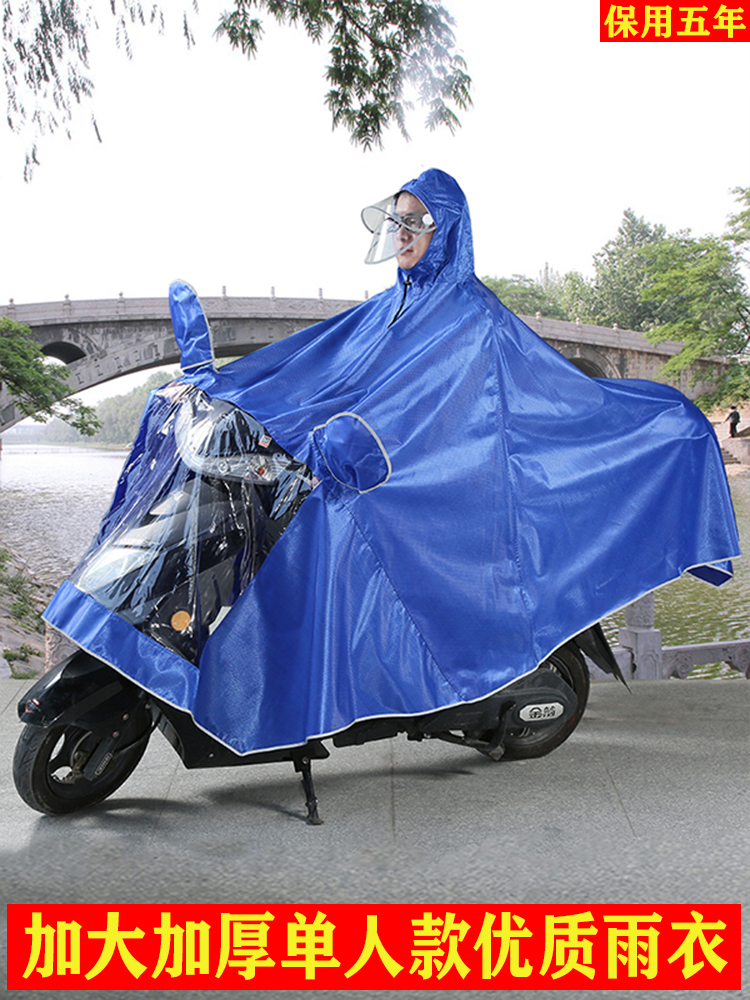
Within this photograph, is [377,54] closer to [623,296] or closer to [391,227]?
[391,227]

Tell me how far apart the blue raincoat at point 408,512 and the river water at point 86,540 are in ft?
9.59

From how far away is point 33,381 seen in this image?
10.8 metres

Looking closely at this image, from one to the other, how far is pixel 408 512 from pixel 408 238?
0.99 m

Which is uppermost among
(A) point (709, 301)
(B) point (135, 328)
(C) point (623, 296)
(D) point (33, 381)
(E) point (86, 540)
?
(C) point (623, 296)

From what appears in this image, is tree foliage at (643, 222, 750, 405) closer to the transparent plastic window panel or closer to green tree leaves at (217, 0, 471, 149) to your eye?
green tree leaves at (217, 0, 471, 149)

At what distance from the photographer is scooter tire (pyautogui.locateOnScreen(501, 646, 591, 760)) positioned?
2.93 m

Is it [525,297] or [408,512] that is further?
[525,297]

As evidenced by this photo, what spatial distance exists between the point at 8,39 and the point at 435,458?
5.19 metres

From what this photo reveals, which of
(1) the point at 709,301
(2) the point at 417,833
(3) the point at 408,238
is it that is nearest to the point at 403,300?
(3) the point at 408,238

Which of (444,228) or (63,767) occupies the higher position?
(444,228)

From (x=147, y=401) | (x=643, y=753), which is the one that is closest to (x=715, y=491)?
(x=643, y=753)

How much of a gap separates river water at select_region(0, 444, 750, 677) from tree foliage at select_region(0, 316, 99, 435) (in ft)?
4.28

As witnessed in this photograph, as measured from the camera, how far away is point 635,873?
226cm

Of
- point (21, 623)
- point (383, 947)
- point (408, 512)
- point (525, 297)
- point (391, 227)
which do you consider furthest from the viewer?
point (525, 297)
